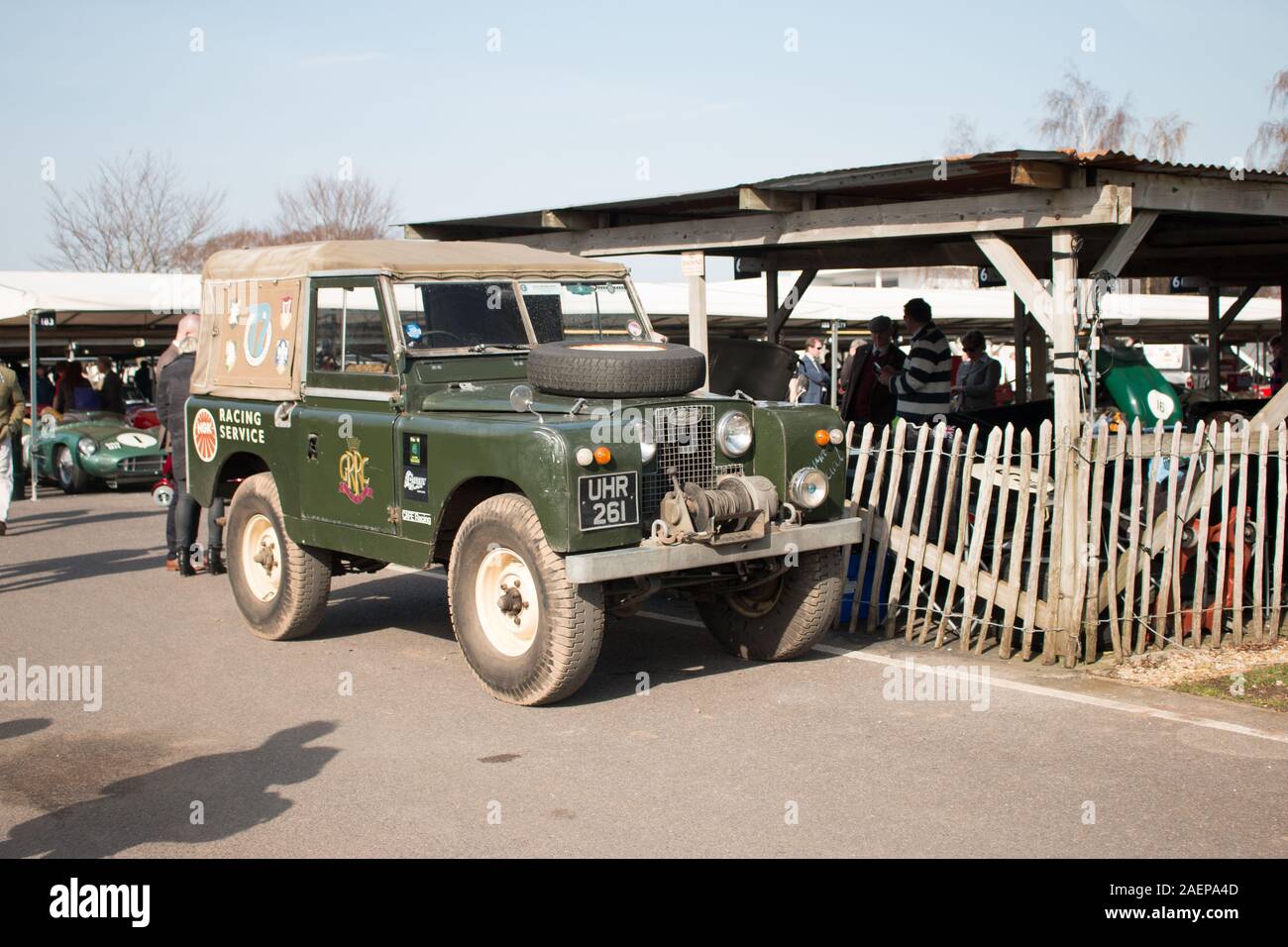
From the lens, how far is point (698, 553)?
639 cm

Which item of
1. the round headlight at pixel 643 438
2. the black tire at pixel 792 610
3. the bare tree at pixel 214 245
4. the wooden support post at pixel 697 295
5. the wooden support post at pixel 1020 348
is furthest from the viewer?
the bare tree at pixel 214 245

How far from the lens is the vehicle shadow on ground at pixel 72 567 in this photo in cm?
1076

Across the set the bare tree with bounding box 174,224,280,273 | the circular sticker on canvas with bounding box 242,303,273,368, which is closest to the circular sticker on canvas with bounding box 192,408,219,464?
the circular sticker on canvas with bounding box 242,303,273,368

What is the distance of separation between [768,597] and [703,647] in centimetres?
73

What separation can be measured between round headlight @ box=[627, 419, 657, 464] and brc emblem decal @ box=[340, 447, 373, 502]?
1.79 m

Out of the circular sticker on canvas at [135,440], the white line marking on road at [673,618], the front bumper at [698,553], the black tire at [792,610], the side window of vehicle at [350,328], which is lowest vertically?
the white line marking on road at [673,618]

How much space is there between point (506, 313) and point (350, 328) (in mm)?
928

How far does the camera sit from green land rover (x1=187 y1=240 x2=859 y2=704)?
6.27m

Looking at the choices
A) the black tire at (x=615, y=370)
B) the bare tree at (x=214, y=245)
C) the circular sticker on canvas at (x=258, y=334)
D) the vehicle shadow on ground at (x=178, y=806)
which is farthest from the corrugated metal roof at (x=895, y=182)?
the bare tree at (x=214, y=245)

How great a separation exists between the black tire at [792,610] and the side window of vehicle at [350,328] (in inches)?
96.6

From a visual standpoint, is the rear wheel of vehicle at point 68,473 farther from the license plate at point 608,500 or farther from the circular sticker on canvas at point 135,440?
the license plate at point 608,500

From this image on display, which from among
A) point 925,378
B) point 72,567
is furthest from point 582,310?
point 72,567

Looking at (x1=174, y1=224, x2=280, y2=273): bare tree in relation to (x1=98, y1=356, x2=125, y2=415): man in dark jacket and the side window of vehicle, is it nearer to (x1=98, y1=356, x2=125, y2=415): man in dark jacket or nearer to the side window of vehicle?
(x1=98, y1=356, x2=125, y2=415): man in dark jacket

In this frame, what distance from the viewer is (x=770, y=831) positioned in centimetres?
478
